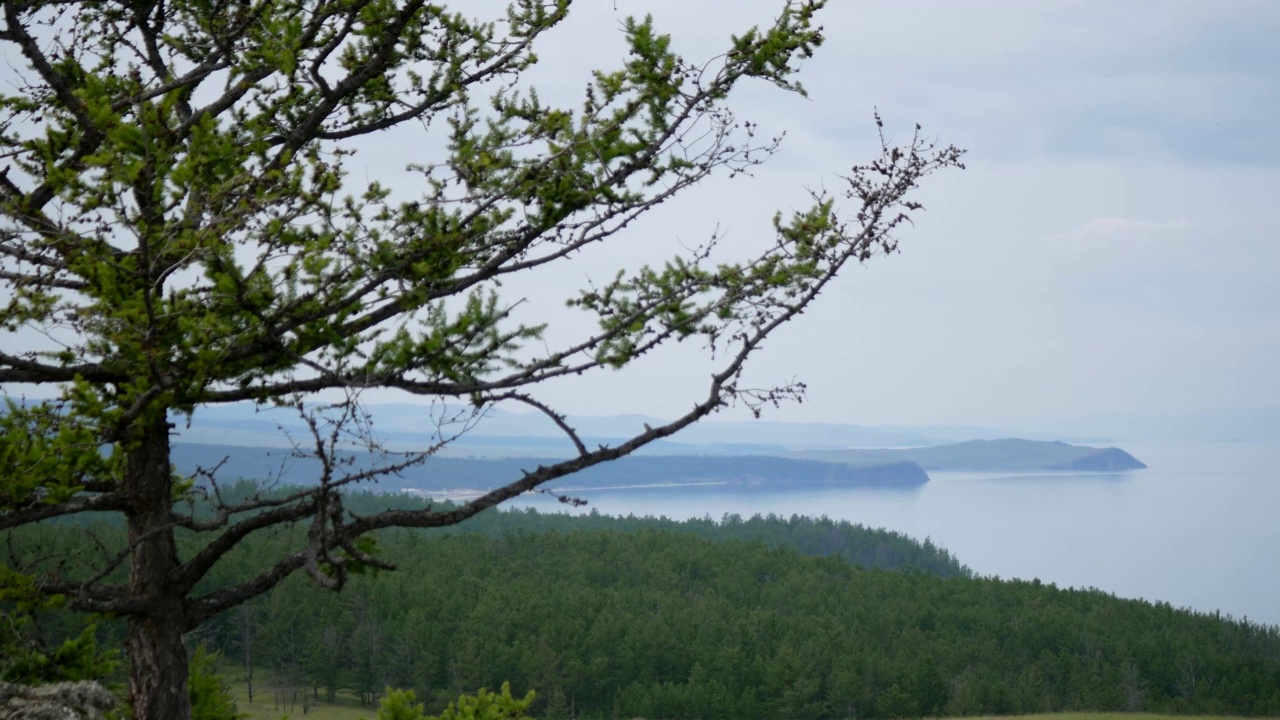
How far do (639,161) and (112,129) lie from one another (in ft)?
6.80

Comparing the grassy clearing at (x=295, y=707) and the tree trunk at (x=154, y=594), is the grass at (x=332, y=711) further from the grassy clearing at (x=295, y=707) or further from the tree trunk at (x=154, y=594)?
the tree trunk at (x=154, y=594)

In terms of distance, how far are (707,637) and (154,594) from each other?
136 ft

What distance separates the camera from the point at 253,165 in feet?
14.1

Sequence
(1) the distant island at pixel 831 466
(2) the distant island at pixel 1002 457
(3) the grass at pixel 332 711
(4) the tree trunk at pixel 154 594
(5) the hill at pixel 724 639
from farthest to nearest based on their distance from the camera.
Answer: (2) the distant island at pixel 1002 457
(1) the distant island at pixel 831 466
(5) the hill at pixel 724 639
(3) the grass at pixel 332 711
(4) the tree trunk at pixel 154 594

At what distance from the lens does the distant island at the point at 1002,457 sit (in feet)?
548

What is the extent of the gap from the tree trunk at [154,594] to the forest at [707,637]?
27.9 metres

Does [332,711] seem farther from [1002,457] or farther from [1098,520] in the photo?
[1002,457]

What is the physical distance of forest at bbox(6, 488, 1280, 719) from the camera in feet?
124

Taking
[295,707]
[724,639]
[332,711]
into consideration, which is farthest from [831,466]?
[295,707]

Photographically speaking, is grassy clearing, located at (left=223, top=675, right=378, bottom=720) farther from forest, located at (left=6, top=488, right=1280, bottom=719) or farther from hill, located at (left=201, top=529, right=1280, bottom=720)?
hill, located at (left=201, top=529, right=1280, bottom=720)

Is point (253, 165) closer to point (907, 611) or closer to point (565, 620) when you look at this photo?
point (565, 620)

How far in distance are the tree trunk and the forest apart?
91.4 feet

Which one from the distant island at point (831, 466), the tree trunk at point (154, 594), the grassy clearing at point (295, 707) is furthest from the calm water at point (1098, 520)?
the tree trunk at point (154, 594)

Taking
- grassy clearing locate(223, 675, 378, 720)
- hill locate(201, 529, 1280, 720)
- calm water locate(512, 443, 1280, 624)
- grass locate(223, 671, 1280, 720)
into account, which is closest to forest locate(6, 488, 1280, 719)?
hill locate(201, 529, 1280, 720)
